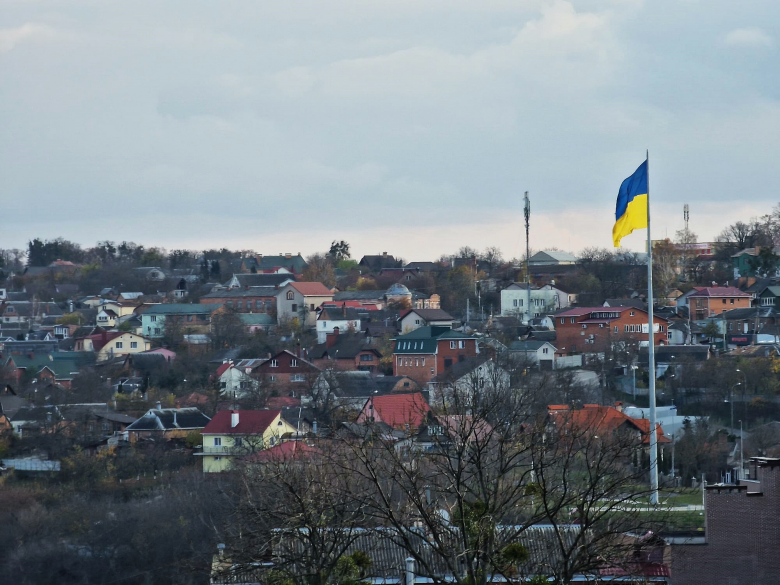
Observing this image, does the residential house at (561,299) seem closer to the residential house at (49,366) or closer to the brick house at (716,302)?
the brick house at (716,302)

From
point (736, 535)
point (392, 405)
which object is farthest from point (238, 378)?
point (736, 535)

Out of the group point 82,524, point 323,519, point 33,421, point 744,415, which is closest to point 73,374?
point 33,421

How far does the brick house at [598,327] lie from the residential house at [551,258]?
28407mm

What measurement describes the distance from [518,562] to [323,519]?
2346 mm

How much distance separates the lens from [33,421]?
44.6 m

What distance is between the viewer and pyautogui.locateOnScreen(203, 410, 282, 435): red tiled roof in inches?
1531

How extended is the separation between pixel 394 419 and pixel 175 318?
36.5 meters

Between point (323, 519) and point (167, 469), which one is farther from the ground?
point (323, 519)

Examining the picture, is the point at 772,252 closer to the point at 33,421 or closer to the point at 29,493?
the point at 33,421

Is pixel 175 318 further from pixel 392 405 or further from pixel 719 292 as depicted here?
pixel 392 405

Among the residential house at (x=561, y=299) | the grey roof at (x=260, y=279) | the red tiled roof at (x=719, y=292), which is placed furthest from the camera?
the grey roof at (x=260, y=279)

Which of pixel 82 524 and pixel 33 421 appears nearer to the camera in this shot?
pixel 82 524

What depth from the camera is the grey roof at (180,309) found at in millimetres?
72312

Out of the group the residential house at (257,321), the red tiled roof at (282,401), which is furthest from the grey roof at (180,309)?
the red tiled roof at (282,401)
